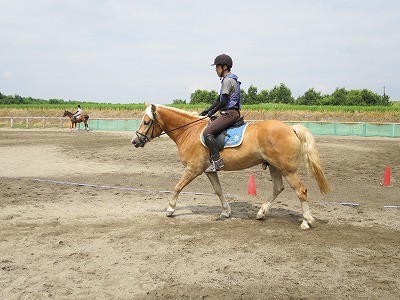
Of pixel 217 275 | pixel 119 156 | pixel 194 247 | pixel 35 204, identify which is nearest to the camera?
pixel 217 275

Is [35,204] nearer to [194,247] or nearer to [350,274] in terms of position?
[194,247]

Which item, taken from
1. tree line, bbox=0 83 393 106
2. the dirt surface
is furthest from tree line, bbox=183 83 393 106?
the dirt surface

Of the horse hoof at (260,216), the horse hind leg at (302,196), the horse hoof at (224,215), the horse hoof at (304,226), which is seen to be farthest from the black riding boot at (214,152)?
the horse hoof at (304,226)

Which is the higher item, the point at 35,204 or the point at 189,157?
the point at 189,157

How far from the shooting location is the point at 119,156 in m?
17.3

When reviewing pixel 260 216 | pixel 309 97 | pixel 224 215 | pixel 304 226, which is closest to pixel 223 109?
pixel 224 215

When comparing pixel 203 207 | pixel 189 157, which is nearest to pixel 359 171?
pixel 203 207

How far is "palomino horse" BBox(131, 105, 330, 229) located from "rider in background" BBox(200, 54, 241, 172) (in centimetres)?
19

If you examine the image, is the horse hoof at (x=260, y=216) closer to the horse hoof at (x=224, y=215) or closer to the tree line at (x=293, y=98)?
the horse hoof at (x=224, y=215)

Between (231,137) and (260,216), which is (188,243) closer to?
(260,216)

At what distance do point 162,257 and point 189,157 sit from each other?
8.89 feet

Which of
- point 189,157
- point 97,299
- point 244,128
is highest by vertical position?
point 244,128

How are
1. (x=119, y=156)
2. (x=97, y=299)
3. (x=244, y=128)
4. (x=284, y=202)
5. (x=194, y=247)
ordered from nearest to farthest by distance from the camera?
(x=97, y=299), (x=194, y=247), (x=244, y=128), (x=284, y=202), (x=119, y=156)

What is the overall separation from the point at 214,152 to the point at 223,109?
883 millimetres
